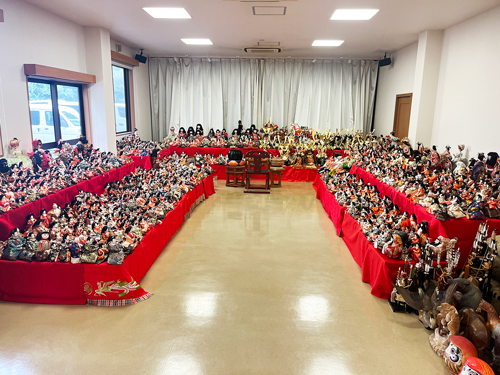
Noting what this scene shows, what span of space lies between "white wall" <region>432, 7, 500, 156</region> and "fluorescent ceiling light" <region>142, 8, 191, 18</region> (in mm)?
5091

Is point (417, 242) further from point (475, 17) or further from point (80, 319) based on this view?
point (475, 17)

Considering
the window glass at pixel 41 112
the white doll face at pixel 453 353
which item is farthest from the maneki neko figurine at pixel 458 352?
the window glass at pixel 41 112

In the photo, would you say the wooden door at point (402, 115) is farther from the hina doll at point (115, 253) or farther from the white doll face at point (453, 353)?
the hina doll at point (115, 253)

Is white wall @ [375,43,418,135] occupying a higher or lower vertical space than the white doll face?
higher

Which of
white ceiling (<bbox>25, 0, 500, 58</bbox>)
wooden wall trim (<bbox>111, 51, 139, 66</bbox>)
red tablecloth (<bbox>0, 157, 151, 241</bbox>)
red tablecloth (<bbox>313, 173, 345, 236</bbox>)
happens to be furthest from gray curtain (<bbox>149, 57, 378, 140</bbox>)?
red tablecloth (<bbox>0, 157, 151, 241</bbox>)

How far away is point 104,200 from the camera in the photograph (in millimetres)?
4801

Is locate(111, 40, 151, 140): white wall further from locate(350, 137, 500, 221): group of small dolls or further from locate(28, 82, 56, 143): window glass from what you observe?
locate(350, 137, 500, 221): group of small dolls

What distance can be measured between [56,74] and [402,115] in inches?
328

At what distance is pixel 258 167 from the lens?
765 centimetres

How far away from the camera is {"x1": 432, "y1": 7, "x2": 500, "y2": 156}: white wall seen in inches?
207

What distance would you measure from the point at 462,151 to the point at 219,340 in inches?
225

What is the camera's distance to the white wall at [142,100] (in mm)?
10351

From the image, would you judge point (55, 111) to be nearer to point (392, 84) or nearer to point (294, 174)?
point (294, 174)

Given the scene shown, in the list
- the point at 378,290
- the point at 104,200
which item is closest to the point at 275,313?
the point at 378,290
